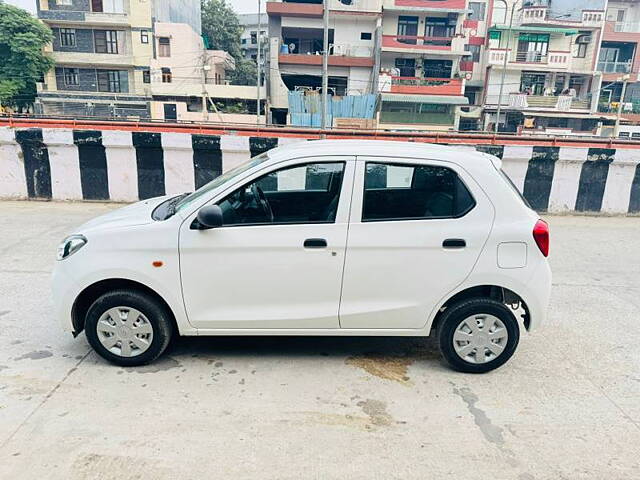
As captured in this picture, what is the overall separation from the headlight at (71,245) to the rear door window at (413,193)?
2.07 meters

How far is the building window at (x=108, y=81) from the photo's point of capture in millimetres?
37094

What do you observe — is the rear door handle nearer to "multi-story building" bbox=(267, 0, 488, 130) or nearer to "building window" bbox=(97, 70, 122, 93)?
"multi-story building" bbox=(267, 0, 488, 130)

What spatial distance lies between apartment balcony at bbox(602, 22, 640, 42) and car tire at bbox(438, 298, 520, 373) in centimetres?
4670

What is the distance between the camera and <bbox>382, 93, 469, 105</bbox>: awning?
116 ft

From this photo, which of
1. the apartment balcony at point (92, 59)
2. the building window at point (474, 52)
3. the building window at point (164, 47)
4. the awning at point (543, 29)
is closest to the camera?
the apartment balcony at point (92, 59)

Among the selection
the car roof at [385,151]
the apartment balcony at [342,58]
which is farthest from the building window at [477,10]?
the car roof at [385,151]

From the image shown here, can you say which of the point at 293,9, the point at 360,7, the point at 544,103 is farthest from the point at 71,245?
the point at 544,103

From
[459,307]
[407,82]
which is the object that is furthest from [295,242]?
[407,82]

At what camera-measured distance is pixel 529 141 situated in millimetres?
9773

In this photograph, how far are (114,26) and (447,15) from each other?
24.7 meters

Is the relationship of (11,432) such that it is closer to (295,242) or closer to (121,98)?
(295,242)

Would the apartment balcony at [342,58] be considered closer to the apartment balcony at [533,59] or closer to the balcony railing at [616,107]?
the apartment balcony at [533,59]

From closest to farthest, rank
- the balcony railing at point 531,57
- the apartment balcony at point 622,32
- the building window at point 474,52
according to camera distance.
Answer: the balcony railing at point 531,57, the building window at point 474,52, the apartment balcony at point 622,32

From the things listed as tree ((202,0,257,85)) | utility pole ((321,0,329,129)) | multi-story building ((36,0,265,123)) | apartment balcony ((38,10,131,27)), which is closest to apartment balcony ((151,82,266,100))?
multi-story building ((36,0,265,123))
